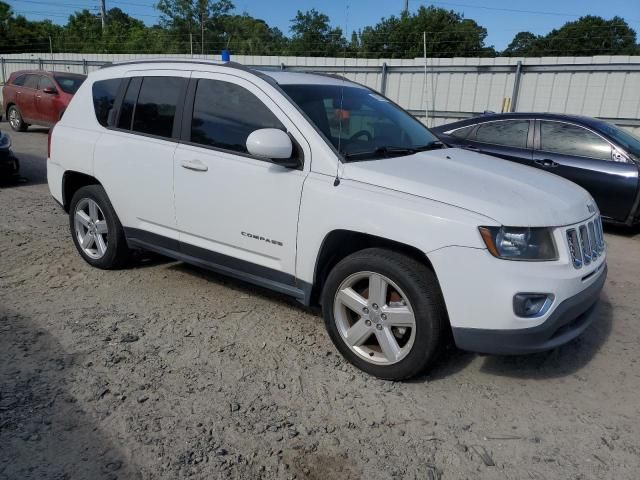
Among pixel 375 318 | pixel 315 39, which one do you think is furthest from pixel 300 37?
pixel 375 318

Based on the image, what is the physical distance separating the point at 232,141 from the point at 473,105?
1058cm

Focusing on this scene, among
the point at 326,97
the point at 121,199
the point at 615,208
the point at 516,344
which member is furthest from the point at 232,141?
the point at 615,208

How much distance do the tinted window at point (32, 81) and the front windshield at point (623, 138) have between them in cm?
1369

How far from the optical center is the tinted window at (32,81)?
14328 mm

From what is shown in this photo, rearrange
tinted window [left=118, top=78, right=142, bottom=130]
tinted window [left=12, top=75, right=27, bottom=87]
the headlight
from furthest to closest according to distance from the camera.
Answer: tinted window [left=12, top=75, right=27, bottom=87]
tinted window [left=118, top=78, right=142, bottom=130]
the headlight

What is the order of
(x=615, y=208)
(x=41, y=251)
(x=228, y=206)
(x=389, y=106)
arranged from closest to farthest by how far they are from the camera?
(x=228, y=206) < (x=389, y=106) < (x=41, y=251) < (x=615, y=208)

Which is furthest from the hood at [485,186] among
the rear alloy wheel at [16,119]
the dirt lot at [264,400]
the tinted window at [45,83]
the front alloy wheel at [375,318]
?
the rear alloy wheel at [16,119]

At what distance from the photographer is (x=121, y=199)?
14.7ft

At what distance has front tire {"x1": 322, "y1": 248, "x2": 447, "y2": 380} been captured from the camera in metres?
2.98

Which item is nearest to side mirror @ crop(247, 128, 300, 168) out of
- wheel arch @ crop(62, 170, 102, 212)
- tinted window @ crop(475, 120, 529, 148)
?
wheel arch @ crop(62, 170, 102, 212)

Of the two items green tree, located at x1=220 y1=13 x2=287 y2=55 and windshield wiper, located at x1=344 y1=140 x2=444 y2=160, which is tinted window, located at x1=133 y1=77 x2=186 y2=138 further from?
green tree, located at x1=220 y1=13 x2=287 y2=55

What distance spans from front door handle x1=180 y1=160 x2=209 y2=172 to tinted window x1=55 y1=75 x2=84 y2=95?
11.6 meters

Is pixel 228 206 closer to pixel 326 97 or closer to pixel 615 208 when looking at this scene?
pixel 326 97

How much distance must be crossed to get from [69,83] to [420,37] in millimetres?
26680
